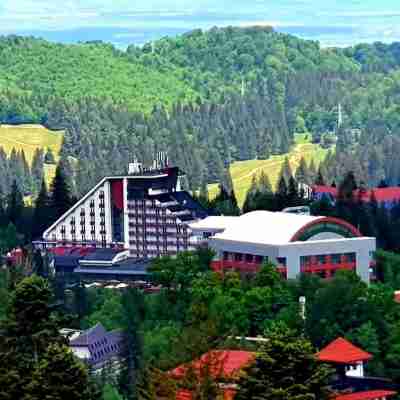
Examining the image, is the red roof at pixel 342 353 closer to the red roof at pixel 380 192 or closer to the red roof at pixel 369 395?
the red roof at pixel 369 395

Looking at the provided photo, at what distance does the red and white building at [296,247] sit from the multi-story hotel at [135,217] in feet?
17.2

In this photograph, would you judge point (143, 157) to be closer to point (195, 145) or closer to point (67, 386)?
point (195, 145)

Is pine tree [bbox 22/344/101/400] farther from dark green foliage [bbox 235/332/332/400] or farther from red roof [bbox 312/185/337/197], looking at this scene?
red roof [bbox 312/185/337/197]

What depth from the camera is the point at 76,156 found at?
176 metres

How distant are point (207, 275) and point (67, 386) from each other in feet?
112

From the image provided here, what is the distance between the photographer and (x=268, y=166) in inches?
6890

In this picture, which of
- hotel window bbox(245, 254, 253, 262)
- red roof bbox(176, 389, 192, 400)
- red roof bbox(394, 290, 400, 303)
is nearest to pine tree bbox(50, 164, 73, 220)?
hotel window bbox(245, 254, 253, 262)

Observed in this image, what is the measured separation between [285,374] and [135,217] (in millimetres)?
45532

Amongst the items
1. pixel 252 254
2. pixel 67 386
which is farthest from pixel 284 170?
pixel 67 386

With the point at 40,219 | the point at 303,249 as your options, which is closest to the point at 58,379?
the point at 303,249

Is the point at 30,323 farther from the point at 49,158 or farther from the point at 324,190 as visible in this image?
the point at 49,158

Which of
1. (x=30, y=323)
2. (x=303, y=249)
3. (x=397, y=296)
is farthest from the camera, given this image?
(x=303, y=249)

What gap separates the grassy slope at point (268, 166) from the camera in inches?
6373

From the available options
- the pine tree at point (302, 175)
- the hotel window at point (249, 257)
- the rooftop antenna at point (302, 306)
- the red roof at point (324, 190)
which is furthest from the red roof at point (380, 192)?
the rooftop antenna at point (302, 306)
